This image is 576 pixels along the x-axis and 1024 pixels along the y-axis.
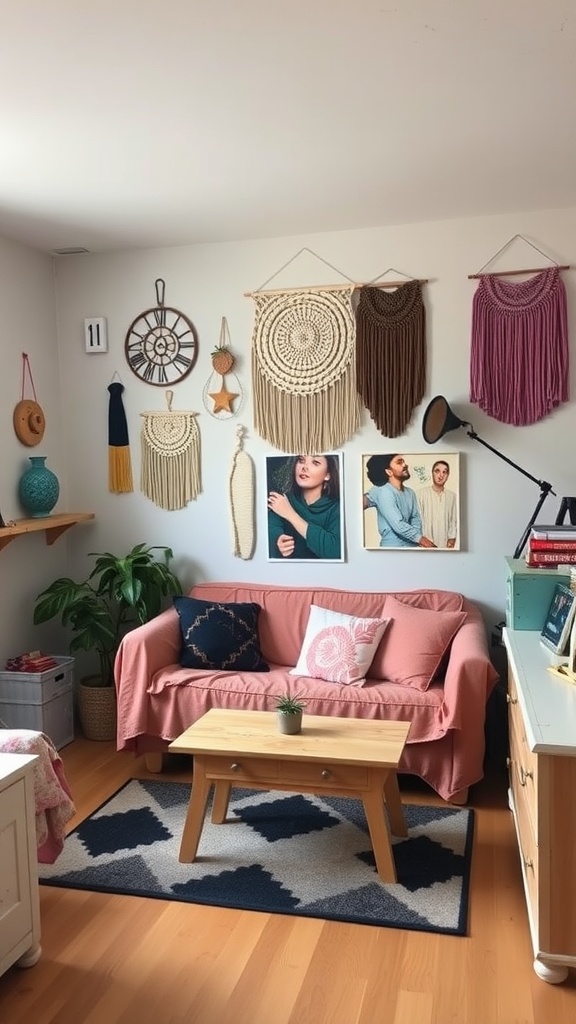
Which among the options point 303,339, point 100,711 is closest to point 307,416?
point 303,339

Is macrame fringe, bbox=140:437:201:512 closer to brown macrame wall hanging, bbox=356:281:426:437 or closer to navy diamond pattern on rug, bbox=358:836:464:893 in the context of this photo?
brown macrame wall hanging, bbox=356:281:426:437

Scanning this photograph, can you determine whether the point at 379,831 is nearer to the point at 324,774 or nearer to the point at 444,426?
the point at 324,774

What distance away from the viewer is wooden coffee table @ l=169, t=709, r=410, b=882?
103 inches

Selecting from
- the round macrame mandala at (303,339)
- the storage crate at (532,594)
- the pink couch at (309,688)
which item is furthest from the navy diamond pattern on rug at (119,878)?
the round macrame mandala at (303,339)

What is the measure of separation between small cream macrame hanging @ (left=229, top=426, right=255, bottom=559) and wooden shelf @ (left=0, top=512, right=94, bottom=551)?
0.77 m

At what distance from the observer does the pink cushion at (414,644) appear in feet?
11.3

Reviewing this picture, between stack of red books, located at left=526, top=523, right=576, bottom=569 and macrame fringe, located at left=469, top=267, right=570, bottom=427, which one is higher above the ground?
macrame fringe, located at left=469, top=267, right=570, bottom=427

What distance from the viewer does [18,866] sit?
7.20 feet

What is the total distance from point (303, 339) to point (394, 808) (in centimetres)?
223

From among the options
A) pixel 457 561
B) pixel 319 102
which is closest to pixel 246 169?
pixel 319 102

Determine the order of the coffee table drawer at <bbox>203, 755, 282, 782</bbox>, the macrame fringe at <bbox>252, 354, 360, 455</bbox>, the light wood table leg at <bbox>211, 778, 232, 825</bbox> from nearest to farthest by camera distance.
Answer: the coffee table drawer at <bbox>203, 755, 282, 782</bbox>, the light wood table leg at <bbox>211, 778, 232, 825</bbox>, the macrame fringe at <bbox>252, 354, 360, 455</bbox>

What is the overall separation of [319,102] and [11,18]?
3.01 feet

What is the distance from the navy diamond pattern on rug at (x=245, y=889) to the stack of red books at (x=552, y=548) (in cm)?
150

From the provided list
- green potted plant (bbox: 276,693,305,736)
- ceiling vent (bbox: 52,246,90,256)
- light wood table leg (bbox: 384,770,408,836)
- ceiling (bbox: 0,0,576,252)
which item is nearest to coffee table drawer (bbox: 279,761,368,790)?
green potted plant (bbox: 276,693,305,736)
